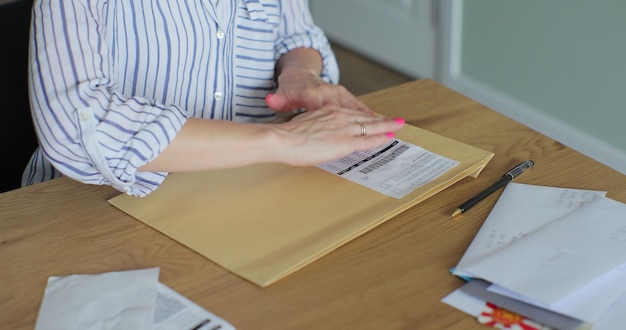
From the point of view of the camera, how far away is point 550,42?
2707mm

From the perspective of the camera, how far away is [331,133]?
119 centimetres

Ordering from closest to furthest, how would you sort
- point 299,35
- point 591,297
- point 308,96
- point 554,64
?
point 591,297
point 308,96
point 299,35
point 554,64

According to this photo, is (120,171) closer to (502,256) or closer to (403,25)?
(502,256)

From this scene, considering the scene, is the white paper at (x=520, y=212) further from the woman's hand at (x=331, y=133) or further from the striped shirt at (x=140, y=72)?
the striped shirt at (x=140, y=72)

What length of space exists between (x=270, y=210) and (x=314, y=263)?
0.13 m

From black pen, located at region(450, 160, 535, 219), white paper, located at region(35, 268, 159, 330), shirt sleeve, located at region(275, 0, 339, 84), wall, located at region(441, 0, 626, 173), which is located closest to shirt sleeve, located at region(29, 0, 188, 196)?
white paper, located at region(35, 268, 159, 330)

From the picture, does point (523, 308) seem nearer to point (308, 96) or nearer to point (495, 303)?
point (495, 303)

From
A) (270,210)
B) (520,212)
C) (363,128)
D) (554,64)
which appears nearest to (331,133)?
(363,128)

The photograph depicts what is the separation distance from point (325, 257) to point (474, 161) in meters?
0.31

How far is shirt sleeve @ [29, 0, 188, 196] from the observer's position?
41.1 inches

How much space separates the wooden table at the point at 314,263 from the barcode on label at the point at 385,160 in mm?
108

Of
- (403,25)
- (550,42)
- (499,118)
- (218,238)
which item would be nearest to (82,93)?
(218,238)

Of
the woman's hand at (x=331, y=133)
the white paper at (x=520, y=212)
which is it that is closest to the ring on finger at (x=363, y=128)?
the woman's hand at (x=331, y=133)

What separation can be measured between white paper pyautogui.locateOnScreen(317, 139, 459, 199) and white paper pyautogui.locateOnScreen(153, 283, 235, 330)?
1.08 ft
